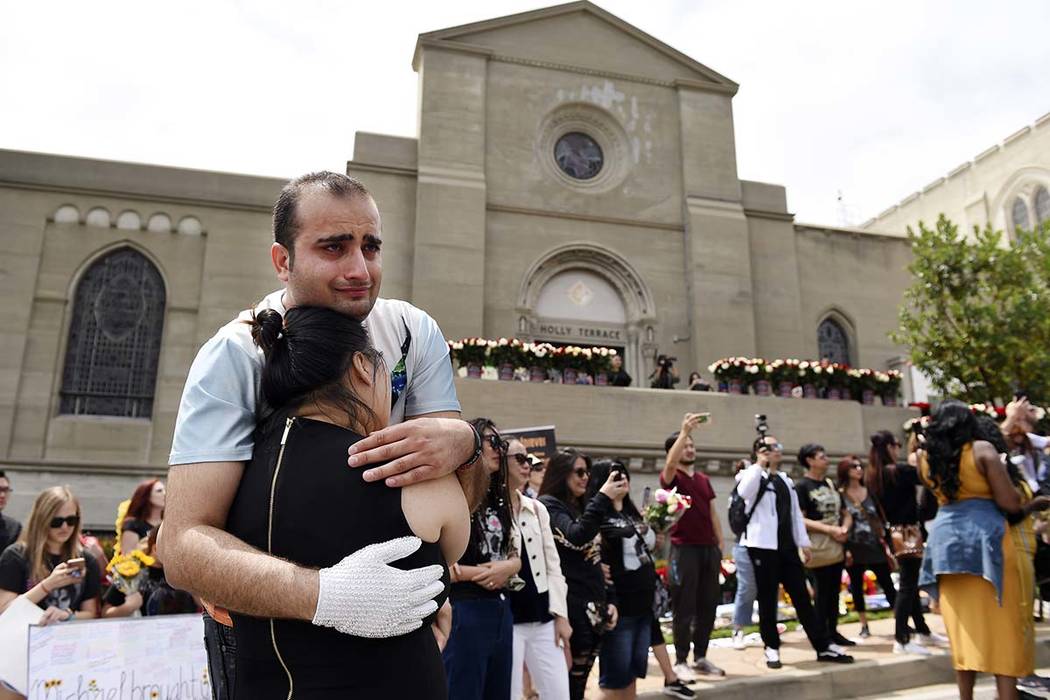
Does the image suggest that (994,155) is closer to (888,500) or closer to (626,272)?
(626,272)

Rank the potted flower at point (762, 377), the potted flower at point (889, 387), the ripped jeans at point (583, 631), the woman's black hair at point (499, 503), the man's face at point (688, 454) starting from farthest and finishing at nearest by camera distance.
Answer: the potted flower at point (889, 387)
the potted flower at point (762, 377)
the man's face at point (688, 454)
the ripped jeans at point (583, 631)
the woman's black hair at point (499, 503)

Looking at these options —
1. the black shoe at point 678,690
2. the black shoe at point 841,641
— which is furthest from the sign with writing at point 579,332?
the black shoe at point 678,690

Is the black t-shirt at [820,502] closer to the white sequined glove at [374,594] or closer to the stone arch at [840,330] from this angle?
the white sequined glove at [374,594]

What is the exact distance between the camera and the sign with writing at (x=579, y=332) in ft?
69.2

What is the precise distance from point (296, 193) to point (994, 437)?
223 inches

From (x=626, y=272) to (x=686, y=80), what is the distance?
6.86m

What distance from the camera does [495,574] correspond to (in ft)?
16.3

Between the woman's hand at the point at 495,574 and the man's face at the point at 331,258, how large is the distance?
3143mm

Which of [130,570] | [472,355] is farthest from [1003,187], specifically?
[130,570]

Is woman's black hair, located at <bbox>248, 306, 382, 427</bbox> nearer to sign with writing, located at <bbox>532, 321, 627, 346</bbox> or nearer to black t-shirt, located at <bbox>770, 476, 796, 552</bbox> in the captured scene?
black t-shirt, located at <bbox>770, 476, 796, 552</bbox>

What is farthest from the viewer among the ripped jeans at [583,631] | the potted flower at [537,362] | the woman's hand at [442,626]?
the potted flower at [537,362]

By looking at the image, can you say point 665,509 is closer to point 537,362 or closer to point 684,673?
point 684,673

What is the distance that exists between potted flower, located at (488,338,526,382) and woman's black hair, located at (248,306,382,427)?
43.1ft

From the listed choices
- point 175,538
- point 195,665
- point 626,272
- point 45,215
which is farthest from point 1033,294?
point 45,215
